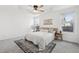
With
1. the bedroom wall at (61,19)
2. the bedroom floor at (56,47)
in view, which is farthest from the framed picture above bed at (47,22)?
the bedroom floor at (56,47)

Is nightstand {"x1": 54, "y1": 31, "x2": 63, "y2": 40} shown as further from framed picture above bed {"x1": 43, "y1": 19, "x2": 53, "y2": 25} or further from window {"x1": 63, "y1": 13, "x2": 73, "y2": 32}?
framed picture above bed {"x1": 43, "y1": 19, "x2": 53, "y2": 25}

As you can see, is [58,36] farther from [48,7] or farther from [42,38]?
[48,7]

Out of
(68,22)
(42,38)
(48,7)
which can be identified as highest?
(48,7)

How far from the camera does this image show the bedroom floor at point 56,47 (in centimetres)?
170

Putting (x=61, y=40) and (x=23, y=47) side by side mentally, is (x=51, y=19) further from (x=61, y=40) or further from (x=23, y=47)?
(x=23, y=47)

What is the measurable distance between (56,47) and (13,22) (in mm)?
1213

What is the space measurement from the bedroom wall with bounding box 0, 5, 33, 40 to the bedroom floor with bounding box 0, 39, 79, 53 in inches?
5.6

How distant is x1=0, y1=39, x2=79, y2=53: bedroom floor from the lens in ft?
5.58

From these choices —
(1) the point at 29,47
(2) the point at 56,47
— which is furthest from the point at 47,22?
(1) the point at 29,47

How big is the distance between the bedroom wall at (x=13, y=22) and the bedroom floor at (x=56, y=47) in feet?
0.47

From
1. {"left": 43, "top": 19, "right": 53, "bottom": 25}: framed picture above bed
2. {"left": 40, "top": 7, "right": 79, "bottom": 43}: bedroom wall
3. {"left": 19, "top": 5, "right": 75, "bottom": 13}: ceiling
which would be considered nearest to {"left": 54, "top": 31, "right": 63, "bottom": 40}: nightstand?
{"left": 40, "top": 7, "right": 79, "bottom": 43}: bedroom wall

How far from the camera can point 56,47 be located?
1.82 metres
